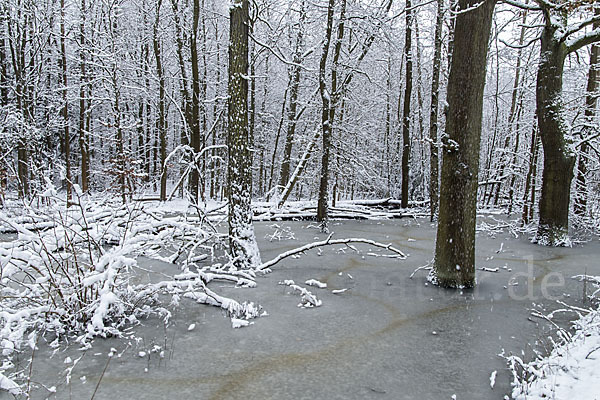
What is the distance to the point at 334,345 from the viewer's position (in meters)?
4.34

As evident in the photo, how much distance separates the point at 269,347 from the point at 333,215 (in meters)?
11.6

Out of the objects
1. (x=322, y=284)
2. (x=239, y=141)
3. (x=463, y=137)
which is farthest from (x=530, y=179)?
(x=239, y=141)

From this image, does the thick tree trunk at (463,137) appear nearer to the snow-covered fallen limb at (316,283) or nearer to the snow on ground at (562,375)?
the snow-covered fallen limb at (316,283)

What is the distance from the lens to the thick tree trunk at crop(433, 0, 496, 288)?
6.15 m

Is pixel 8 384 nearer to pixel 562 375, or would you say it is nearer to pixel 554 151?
pixel 562 375

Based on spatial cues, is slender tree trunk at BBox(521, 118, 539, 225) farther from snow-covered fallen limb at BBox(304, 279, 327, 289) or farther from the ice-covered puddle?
→ snow-covered fallen limb at BBox(304, 279, 327, 289)

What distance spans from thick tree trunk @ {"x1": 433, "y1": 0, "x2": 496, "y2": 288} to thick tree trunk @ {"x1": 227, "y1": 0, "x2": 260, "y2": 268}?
340 cm

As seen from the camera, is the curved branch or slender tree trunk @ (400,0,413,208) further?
slender tree trunk @ (400,0,413,208)

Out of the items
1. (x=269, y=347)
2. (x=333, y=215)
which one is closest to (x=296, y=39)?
(x=333, y=215)

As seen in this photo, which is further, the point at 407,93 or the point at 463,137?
the point at 407,93

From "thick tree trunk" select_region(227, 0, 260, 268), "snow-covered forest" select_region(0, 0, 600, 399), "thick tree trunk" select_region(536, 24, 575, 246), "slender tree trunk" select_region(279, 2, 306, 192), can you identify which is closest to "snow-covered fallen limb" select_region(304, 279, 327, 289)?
"snow-covered forest" select_region(0, 0, 600, 399)

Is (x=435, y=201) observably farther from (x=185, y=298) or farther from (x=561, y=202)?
(x=185, y=298)

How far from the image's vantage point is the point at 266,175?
27.1 meters

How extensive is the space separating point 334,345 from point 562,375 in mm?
2079
